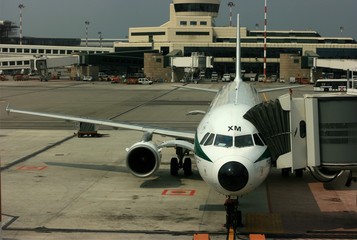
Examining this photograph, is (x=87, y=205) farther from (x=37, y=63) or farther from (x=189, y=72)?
(x=37, y=63)

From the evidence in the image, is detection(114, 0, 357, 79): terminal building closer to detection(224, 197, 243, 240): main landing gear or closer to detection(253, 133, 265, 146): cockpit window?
detection(253, 133, 265, 146): cockpit window

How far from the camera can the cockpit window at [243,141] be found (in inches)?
558

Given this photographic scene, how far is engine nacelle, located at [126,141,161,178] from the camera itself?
1986cm

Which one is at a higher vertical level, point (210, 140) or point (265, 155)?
point (210, 140)

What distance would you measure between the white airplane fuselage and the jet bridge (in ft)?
1.39

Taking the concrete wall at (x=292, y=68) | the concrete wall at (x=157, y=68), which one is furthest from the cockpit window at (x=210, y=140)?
the concrete wall at (x=157, y=68)

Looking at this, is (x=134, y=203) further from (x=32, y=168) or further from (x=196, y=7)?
(x=196, y=7)

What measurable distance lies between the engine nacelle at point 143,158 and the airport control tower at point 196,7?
143309 millimetres

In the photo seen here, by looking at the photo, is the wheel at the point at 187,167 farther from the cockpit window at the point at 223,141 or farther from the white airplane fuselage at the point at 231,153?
the cockpit window at the point at 223,141

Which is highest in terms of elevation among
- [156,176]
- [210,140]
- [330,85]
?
[330,85]

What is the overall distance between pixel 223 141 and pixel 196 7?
149 metres

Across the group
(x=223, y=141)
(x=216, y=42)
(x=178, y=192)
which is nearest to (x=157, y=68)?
(x=216, y=42)

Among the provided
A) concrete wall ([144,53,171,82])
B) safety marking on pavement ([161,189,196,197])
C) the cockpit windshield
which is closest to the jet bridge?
the cockpit windshield

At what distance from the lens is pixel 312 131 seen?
14.1m
